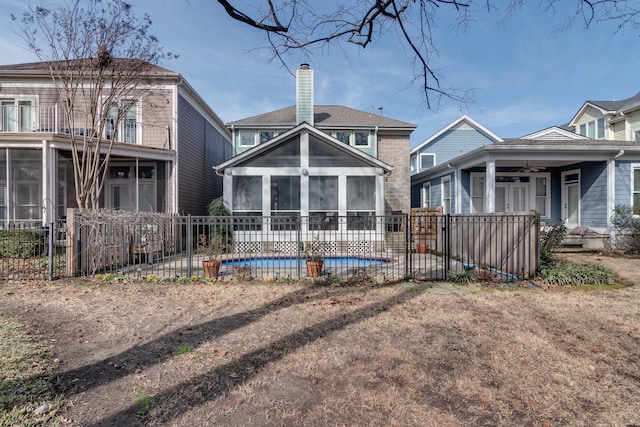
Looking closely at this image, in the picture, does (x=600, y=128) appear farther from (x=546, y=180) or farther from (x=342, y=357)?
(x=342, y=357)

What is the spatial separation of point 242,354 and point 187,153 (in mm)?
12364

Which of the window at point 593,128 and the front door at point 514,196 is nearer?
the front door at point 514,196

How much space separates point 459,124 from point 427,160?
337 cm

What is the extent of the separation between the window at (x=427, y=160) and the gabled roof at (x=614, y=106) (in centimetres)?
1034

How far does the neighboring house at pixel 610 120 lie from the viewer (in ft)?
61.1

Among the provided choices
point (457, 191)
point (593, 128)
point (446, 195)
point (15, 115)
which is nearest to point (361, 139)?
point (446, 195)

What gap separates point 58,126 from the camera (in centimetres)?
1284

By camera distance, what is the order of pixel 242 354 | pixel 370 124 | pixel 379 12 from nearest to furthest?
pixel 242 354
pixel 379 12
pixel 370 124

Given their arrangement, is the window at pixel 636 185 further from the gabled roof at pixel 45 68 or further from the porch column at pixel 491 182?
the gabled roof at pixel 45 68

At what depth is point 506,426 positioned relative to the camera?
98.7 inches

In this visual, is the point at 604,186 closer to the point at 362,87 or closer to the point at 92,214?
the point at 362,87

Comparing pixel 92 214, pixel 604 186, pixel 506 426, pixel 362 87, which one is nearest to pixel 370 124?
pixel 362 87

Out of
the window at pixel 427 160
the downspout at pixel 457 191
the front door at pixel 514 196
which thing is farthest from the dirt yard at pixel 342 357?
the window at pixel 427 160

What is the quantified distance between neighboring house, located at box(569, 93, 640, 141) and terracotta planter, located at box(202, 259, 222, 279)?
22.8 metres
